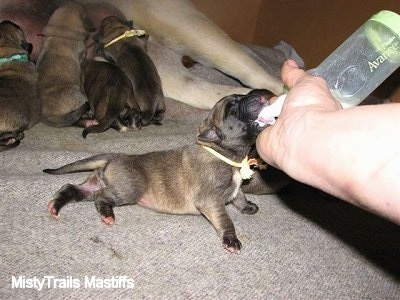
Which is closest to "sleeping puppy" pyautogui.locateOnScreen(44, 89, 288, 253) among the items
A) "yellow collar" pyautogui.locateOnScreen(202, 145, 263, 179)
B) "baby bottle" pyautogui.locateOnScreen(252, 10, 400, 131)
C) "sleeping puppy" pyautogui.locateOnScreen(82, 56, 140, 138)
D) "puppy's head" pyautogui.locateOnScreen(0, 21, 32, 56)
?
"yellow collar" pyautogui.locateOnScreen(202, 145, 263, 179)

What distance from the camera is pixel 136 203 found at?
5.41 feet

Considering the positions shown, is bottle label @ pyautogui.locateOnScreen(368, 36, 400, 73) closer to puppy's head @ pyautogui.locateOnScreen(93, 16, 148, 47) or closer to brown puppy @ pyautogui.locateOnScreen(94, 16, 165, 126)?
brown puppy @ pyautogui.locateOnScreen(94, 16, 165, 126)

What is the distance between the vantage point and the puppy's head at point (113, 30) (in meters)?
2.29

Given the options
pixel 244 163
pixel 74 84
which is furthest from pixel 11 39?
pixel 244 163

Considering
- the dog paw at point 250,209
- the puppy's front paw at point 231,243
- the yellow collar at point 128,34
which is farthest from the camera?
the yellow collar at point 128,34

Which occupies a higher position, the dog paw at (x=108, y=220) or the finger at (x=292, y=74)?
the finger at (x=292, y=74)

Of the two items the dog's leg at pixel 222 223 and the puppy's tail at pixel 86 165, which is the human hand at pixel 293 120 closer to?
the dog's leg at pixel 222 223

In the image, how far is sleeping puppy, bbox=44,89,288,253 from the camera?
158 centimetres

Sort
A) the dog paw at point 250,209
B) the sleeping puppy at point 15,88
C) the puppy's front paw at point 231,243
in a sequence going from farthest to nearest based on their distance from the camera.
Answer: the sleeping puppy at point 15,88
the dog paw at point 250,209
the puppy's front paw at point 231,243

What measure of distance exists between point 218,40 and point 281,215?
3.40 feet

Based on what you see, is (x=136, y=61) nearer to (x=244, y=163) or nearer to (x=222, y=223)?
(x=244, y=163)

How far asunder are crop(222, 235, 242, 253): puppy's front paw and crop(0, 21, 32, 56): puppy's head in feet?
4.17

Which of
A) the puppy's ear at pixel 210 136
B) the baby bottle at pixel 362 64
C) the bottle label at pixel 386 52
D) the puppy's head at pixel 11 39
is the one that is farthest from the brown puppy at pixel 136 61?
the bottle label at pixel 386 52

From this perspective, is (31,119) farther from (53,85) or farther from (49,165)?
(49,165)
